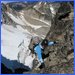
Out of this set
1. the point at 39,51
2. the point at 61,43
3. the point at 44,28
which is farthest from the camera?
the point at 44,28

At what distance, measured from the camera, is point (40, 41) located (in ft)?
13.1

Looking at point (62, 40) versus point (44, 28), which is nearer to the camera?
point (62, 40)

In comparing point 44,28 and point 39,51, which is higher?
point 44,28

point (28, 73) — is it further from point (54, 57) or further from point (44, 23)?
point (44, 23)

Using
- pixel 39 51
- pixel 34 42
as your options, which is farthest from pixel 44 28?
pixel 39 51

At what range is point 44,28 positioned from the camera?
4.20m

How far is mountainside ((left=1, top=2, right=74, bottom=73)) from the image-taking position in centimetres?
391

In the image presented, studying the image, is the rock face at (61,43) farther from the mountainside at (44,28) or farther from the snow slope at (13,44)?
the snow slope at (13,44)

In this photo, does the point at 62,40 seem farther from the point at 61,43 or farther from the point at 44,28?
the point at 44,28

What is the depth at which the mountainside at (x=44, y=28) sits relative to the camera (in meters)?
3.91

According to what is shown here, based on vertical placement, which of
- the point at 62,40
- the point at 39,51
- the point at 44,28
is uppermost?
the point at 44,28

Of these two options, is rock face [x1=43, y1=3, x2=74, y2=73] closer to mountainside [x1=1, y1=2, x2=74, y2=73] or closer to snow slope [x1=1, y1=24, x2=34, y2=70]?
mountainside [x1=1, y1=2, x2=74, y2=73]

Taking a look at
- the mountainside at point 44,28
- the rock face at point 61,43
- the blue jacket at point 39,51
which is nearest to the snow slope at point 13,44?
the mountainside at point 44,28

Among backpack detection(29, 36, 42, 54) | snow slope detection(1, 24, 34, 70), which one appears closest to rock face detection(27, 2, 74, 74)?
backpack detection(29, 36, 42, 54)
